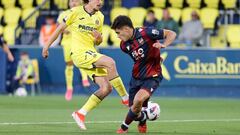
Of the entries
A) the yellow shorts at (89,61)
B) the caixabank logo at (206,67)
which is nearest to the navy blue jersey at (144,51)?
the yellow shorts at (89,61)

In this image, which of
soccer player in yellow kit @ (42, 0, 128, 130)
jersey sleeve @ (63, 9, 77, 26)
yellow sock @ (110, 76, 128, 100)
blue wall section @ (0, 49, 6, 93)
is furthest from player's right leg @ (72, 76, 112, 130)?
blue wall section @ (0, 49, 6, 93)

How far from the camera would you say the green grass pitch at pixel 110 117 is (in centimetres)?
1325

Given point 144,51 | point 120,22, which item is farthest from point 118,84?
point 120,22

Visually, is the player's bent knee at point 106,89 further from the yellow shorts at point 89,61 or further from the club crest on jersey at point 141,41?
the club crest on jersey at point 141,41

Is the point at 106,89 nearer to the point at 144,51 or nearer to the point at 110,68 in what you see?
the point at 110,68

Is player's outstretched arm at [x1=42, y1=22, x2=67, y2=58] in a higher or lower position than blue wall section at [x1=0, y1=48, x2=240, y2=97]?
higher

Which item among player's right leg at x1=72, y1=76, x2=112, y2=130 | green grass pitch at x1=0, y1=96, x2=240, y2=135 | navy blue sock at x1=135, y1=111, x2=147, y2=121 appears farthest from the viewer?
player's right leg at x1=72, y1=76, x2=112, y2=130

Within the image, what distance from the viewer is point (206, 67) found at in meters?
24.2

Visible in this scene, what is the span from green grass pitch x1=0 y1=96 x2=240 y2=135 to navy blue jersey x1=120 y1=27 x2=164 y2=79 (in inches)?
39.0

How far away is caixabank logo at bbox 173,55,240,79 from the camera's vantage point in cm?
2409

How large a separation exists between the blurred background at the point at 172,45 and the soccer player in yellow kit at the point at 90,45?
9.89 metres

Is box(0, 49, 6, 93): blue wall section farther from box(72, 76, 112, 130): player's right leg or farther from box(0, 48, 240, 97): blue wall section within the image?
box(72, 76, 112, 130): player's right leg

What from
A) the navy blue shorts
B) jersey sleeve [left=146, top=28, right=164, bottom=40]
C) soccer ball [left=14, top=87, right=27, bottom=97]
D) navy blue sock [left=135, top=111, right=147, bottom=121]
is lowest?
soccer ball [left=14, top=87, right=27, bottom=97]

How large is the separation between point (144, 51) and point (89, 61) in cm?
169
